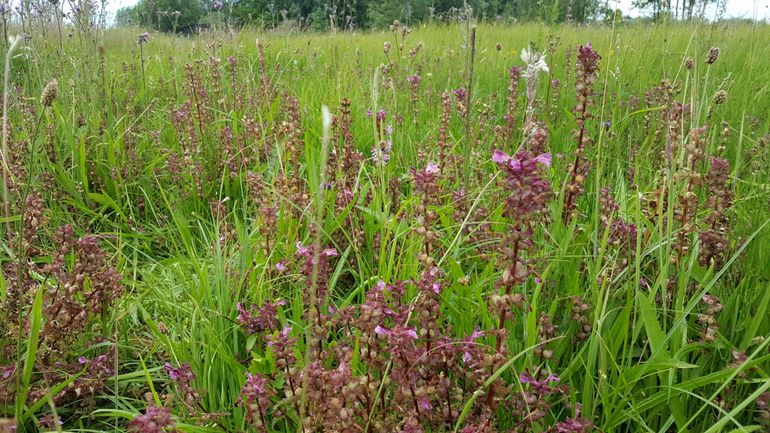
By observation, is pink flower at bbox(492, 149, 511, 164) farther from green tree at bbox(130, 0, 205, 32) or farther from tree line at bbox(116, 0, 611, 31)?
green tree at bbox(130, 0, 205, 32)

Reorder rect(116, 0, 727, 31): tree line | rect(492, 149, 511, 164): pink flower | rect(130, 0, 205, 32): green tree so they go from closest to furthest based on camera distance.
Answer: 1. rect(492, 149, 511, 164): pink flower
2. rect(116, 0, 727, 31): tree line
3. rect(130, 0, 205, 32): green tree

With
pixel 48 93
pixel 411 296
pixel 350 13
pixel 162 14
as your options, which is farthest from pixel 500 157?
pixel 162 14

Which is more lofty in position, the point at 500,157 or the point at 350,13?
the point at 350,13

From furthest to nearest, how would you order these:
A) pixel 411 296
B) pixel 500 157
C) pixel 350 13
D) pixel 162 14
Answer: pixel 162 14 → pixel 350 13 → pixel 411 296 → pixel 500 157

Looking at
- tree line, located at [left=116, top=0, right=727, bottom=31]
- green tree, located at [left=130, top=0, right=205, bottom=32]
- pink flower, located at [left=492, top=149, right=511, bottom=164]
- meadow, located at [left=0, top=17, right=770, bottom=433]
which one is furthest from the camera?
green tree, located at [left=130, top=0, right=205, bottom=32]

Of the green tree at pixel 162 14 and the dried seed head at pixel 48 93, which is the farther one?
the green tree at pixel 162 14

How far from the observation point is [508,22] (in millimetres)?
9453

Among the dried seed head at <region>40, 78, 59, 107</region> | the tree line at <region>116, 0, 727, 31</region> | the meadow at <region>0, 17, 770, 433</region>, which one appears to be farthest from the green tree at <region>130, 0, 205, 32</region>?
the dried seed head at <region>40, 78, 59, 107</region>

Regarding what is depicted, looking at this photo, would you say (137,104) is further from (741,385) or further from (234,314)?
(741,385)

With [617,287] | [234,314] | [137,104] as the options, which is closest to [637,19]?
[137,104]

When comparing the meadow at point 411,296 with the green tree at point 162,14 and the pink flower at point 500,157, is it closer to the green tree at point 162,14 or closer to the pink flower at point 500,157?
the pink flower at point 500,157

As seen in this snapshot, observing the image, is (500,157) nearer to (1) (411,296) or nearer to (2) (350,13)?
(1) (411,296)

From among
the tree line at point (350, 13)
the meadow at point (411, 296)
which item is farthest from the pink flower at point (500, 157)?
the tree line at point (350, 13)

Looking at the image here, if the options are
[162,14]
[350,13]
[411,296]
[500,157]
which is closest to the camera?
[500,157]
